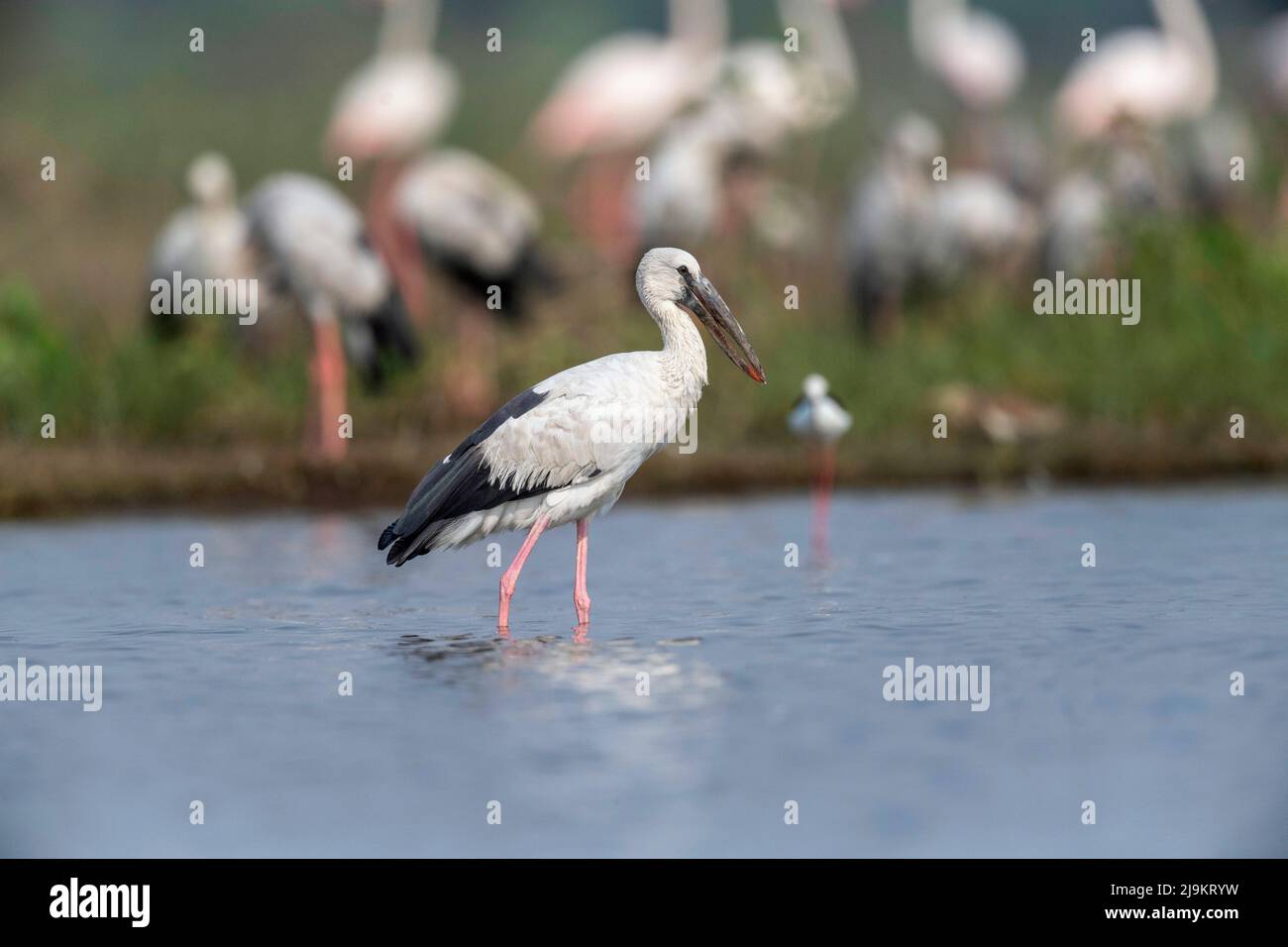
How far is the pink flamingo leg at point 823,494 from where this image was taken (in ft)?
32.5

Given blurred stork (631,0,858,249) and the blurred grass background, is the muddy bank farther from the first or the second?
blurred stork (631,0,858,249)

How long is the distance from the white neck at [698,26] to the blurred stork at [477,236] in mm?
3909

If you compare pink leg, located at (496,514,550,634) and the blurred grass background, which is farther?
the blurred grass background

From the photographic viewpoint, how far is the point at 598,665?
6965 millimetres

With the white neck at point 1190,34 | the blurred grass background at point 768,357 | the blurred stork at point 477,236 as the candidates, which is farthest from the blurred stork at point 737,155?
the white neck at point 1190,34

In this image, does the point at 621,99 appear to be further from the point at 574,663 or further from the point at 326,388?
the point at 574,663

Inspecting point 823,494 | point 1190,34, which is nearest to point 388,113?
point 1190,34

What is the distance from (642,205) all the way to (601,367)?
27.6 feet

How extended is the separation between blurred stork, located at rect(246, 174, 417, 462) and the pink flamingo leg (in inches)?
116

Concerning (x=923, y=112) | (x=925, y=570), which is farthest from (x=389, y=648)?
(x=923, y=112)

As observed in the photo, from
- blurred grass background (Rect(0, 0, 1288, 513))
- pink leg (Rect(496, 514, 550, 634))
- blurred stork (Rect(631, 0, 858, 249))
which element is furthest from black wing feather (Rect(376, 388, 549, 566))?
blurred stork (Rect(631, 0, 858, 249))

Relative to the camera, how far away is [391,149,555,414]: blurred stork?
1454cm

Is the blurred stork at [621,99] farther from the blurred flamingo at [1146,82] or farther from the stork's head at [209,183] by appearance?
Result: the stork's head at [209,183]

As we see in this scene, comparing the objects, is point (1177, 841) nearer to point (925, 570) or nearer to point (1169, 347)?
point (925, 570)
